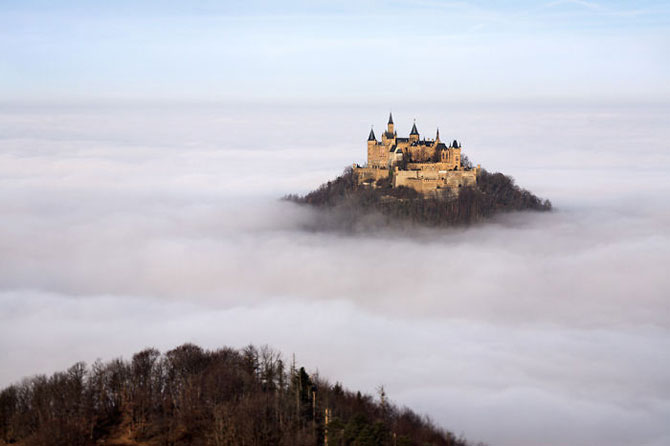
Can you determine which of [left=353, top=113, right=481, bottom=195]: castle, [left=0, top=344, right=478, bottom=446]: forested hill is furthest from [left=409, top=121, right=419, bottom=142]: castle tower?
[left=0, top=344, right=478, bottom=446]: forested hill

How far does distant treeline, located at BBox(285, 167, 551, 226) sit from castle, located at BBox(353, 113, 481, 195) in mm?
1296

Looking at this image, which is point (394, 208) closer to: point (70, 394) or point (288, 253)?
point (288, 253)

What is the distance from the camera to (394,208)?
355 feet

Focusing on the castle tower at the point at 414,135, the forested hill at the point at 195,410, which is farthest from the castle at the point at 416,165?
the forested hill at the point at 195,410

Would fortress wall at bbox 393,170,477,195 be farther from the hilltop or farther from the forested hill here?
the forested hill

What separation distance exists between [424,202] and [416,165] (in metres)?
5.81

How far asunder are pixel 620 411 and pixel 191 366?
108ft

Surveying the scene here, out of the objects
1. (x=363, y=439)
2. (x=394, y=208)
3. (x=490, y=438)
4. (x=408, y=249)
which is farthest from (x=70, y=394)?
(x=408, y=249)

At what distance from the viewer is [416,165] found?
104625 millimetres

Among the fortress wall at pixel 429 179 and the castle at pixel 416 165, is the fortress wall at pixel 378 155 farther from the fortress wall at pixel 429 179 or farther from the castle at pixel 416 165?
the fortress wall at pixel 429 179

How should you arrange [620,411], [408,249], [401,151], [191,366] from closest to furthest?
[191,366] < [620,411] < [401,151] < [408,249]

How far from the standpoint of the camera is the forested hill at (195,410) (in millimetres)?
35938

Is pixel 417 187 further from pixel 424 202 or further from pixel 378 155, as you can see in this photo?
pixel 378 155

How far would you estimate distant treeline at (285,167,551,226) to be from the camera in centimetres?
10725
